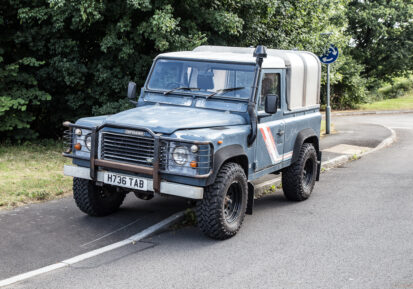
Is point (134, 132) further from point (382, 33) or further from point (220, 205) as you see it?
point (382, 33)

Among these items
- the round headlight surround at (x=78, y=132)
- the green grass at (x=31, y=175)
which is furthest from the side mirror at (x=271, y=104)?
the green grass at (x=31, y=175)

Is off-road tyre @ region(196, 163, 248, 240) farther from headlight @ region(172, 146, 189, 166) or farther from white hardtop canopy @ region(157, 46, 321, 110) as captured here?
white hardtop canopy @ region(157, 46, 321, 110)

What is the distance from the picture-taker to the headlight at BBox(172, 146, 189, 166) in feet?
19.6

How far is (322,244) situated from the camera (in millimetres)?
6312

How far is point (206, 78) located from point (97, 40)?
6.92m

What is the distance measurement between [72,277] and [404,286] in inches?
125

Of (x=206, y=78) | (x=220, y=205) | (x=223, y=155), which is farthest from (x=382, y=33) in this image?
(x=220, y=205)

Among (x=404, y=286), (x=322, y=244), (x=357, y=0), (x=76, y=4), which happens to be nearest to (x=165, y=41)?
(x=76, y=4)

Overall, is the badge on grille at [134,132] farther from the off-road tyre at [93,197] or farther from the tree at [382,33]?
the tree at [382,33]

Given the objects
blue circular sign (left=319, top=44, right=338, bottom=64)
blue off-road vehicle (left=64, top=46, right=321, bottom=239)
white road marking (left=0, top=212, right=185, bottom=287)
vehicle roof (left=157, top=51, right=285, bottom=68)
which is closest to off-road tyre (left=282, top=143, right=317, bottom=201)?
blue off-road vehicle (left=64, top=46, right=321, bottom=239)

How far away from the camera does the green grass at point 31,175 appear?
26.4 ft

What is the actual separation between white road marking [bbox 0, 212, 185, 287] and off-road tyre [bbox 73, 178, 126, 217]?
2.52 feet

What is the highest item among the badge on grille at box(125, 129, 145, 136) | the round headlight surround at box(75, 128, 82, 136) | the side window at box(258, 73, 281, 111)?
the side window at box(258, 73, 281, 111)

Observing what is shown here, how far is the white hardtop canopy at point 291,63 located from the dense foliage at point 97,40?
354 centimetres
